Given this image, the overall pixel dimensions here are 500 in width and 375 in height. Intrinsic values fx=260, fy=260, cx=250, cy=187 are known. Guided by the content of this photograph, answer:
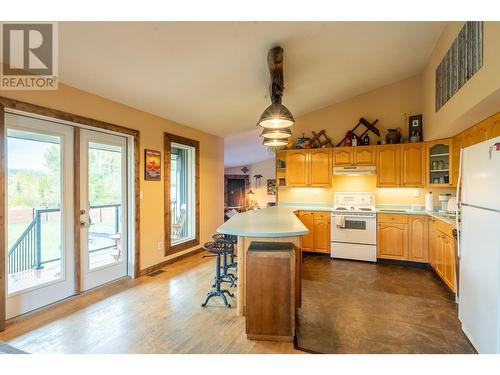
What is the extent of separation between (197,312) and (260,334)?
799mm

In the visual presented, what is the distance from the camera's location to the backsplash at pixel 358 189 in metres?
4.72

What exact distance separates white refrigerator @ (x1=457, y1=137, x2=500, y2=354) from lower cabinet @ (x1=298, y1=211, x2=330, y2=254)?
261cm

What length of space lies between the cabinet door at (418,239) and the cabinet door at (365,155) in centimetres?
117

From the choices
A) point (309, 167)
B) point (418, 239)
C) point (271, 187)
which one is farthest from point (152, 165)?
point (271, 187)

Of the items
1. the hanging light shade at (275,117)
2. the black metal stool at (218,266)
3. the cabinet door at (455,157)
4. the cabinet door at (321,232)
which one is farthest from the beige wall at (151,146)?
the cabinet door at (455,157)

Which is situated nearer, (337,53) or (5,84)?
(5,84)

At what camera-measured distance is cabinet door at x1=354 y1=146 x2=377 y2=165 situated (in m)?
4.75

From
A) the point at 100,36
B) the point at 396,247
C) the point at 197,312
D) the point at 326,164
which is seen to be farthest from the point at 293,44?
the point at 396,247

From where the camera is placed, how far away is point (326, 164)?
16.7 feet

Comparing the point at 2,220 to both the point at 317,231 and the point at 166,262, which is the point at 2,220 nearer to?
the point at 166,262

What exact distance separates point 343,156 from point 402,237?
1.74 m

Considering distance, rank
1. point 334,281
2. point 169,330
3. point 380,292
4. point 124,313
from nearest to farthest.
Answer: point 169,330, point 124,313, point 380,292, point 334,281

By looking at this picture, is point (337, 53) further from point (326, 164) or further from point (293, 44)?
point (326, 164)

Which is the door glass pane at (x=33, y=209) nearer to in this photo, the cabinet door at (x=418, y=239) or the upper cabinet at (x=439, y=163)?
the cabinet door at (x=418, y=239)
